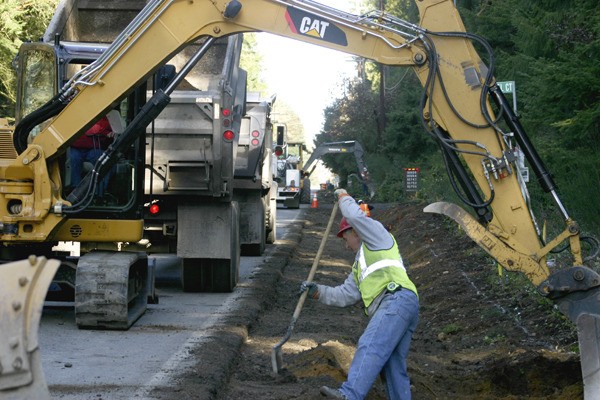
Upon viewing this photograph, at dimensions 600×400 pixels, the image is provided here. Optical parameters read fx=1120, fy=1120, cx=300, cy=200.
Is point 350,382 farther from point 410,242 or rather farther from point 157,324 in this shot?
point 410,242

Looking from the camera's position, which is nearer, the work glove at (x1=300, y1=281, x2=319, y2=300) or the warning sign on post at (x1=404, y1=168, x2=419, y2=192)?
the work glove at (x1=300, y1=281, x2=319, y2=300)

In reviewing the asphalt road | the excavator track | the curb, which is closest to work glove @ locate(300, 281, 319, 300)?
the curb

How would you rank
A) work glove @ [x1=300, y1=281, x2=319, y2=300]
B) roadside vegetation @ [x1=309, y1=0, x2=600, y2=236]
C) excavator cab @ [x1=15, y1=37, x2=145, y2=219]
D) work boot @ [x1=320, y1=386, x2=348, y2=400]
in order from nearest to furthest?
work boot @ [x1=320, y1=386, x2=348, y2=400], work glove @ [x1=300, y1=281, x2=319, y2=300], excavator cab @ [x1=15, y1=37, x2=145, y2=219], roadside vegetation @ [x1=309, y1=0, x2=600, y2=236]

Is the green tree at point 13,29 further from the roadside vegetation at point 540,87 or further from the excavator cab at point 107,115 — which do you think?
the excavator cab at point 107,115

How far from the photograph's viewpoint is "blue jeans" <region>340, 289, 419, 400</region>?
7992 mm

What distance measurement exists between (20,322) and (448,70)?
244 inches

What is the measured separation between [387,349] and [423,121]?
117 inches

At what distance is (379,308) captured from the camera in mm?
8227

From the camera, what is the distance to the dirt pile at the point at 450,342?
9.73 metres

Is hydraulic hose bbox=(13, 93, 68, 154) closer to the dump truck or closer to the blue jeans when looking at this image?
the dump truck

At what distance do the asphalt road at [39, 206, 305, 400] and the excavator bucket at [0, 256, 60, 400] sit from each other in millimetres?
3567

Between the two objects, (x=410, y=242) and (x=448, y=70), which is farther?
(x=410, y=242)

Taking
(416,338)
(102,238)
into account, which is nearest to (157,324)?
(102,238)

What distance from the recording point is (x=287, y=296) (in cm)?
1702
